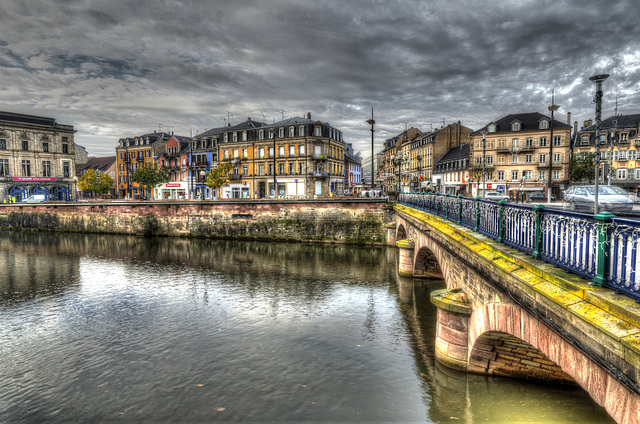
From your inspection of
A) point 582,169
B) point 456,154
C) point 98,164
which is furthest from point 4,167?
point 582,169

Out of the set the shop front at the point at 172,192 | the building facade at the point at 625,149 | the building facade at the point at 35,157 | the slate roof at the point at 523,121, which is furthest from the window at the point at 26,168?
→ the building facade at the point at 625,149

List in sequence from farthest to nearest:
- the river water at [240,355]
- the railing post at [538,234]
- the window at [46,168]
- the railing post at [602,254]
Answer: the window at [46,168] < the river water at [240,355] < the railing post at [538,234] < the railing post at [602,254]

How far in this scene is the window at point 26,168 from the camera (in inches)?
2496

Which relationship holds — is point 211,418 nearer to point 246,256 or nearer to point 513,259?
point 513,259

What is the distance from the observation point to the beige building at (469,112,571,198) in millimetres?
54156

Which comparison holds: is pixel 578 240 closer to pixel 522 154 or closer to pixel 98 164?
pixel 522 154

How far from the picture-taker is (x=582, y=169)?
52312 millimetres

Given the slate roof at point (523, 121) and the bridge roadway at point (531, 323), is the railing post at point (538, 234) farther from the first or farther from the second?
the slate roof at point (523, 121)

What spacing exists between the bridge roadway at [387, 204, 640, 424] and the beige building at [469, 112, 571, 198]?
47.1 m

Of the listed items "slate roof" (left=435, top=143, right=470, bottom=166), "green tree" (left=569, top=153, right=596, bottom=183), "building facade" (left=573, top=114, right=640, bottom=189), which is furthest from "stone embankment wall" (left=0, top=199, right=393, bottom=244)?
"building facade" (left=573, top=114, right=640, bottom=189)

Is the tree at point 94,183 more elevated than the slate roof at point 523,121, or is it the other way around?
the slate roof at point 523,121

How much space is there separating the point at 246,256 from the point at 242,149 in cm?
3557

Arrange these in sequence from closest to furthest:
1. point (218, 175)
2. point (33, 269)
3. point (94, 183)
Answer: point (33, 269) < point (218, 175) < point (94, 183)

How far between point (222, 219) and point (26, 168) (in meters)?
45.1
